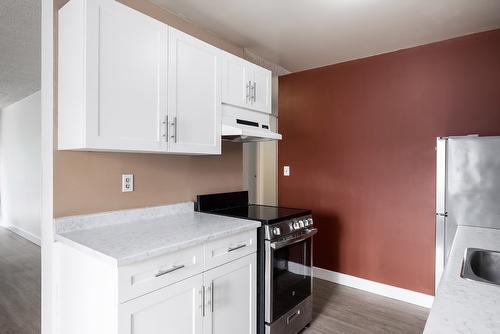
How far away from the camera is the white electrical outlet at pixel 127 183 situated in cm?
194

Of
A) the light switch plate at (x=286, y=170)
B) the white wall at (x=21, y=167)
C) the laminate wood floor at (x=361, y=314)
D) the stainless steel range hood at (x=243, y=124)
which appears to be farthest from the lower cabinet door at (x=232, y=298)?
the white wall at (x=21, y=167)

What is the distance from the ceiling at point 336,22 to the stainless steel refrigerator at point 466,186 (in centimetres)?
91

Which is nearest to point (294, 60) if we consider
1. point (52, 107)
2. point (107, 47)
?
point (107, 47)

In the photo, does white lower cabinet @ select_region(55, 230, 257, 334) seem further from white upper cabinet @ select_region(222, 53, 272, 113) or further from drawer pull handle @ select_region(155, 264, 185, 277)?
white upper cabinet @ select_region(222, 53, 272, 113)

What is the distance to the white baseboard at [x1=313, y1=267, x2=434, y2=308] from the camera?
2.74 meters

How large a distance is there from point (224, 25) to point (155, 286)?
194 centimetres

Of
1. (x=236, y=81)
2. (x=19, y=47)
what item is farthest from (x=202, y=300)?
(x=19, y=47)

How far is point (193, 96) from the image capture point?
1923mm

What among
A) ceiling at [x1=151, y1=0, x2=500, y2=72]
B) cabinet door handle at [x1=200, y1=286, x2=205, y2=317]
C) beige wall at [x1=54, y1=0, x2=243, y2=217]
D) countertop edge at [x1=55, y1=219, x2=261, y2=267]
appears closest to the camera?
countertop edge at [x1=55, y1=219, x2=261, y2=267]

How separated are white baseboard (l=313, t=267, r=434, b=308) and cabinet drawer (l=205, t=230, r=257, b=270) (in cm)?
171

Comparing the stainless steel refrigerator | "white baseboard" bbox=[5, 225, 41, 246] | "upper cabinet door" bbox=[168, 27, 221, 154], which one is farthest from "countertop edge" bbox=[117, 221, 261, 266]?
"white baseboard" bbox=[5, 225, 41, 246]

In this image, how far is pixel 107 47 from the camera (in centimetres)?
150

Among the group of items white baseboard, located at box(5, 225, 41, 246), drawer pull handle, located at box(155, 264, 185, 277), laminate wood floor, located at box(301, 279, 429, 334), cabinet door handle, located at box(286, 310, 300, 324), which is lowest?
laminate wood floor, located at box(301, 279, 429, 334)

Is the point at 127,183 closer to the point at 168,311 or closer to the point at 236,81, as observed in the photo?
the point at 168,311
